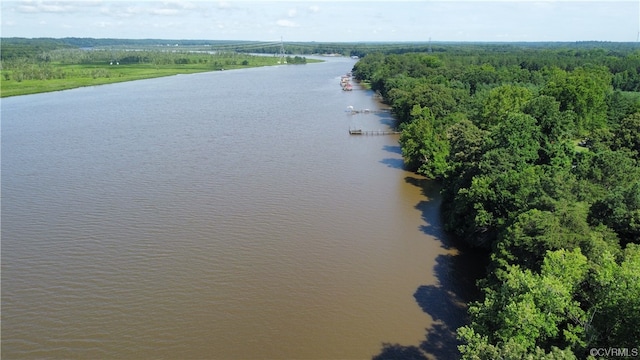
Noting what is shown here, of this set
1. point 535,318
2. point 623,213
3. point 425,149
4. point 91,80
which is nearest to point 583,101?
point 425,149

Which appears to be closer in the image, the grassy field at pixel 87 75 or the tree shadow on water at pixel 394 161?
the tree shadow on water at pixel 394 161

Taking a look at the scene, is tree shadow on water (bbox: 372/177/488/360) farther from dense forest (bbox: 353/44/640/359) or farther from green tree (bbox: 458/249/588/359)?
green tree (bbox: 458/249/588/359)

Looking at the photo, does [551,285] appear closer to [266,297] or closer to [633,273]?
[633,273]

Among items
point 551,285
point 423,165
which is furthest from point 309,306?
point 423,165

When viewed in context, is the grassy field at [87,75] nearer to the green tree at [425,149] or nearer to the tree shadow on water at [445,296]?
the green tree at [425,149]

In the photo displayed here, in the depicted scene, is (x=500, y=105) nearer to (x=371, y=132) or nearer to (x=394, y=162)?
(x=394, y=162)

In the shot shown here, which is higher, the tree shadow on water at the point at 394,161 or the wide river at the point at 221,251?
the tree shadow on water at the point at 394,161

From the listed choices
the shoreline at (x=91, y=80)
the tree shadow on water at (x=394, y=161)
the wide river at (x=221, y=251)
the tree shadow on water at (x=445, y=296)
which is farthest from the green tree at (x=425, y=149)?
the shoreline at (x=91, y=80)
